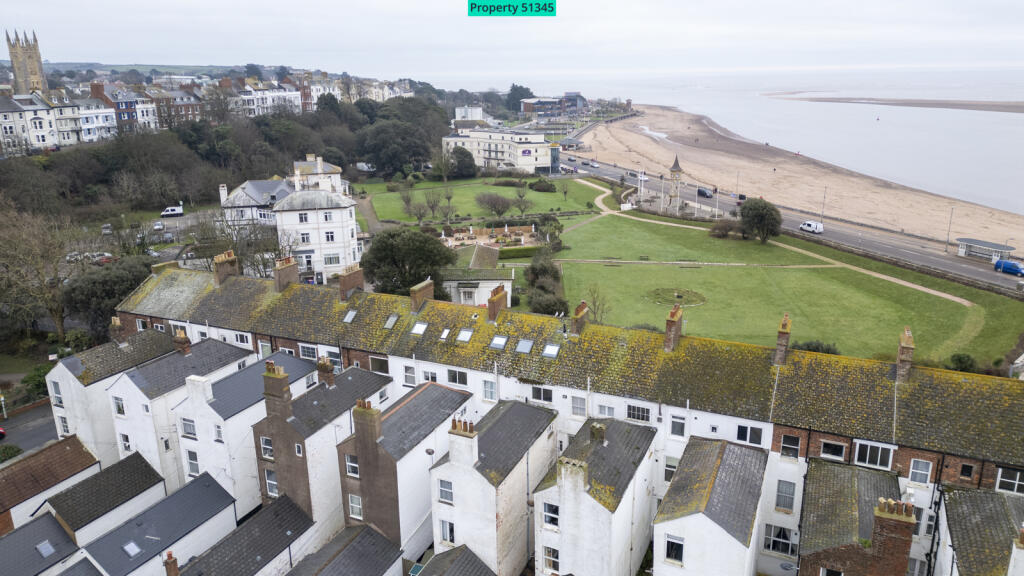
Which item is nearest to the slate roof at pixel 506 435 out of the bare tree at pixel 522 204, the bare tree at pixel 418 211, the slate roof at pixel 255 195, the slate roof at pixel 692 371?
the slate roof at pixel 692 371

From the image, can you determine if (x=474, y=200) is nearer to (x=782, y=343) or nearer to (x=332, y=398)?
(x=332, y=398)

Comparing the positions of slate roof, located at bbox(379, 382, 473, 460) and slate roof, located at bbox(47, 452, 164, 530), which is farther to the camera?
slate roof, located at bbox(47, 452, 164, 530)

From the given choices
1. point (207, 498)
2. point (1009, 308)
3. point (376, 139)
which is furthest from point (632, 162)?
point (207, 498)

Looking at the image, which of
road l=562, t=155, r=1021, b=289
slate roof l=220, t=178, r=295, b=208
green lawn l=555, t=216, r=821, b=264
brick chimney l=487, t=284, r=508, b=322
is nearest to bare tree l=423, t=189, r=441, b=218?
green lawn l=555, t=216, r=821, b=264

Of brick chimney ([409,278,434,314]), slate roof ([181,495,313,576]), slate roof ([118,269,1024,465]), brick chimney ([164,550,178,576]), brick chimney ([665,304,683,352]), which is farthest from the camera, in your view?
brick chimney ([409,278,434,314])

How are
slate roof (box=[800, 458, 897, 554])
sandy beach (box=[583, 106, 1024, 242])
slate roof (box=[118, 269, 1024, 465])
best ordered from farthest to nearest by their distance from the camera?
sandy beach (box=[583, 106, 1024, 242]) → slate roof (box=[118, 269, 1024, 465]) → slate roof (box=[800, 458, 897, 554])

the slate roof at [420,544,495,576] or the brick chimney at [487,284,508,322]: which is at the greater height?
the brick chimney at [487,284,508,322]

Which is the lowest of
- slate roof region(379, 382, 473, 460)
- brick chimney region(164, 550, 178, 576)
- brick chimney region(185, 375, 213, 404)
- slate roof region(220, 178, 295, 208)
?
brick chimney region(164, 550, 178, 576)

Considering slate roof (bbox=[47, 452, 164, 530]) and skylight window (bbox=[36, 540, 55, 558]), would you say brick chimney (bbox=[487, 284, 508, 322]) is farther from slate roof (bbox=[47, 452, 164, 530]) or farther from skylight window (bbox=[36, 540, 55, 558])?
skylight window (bbox=[36, 540, 55, 558])
